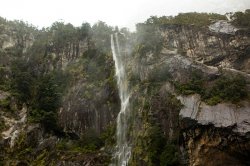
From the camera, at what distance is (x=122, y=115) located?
4309cm

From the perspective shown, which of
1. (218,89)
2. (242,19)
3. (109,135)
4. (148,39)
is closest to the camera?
(218,89)

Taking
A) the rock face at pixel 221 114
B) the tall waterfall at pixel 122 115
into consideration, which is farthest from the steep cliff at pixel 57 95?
the rock face at pixel 221 114

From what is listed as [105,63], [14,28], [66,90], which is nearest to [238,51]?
[105,63]

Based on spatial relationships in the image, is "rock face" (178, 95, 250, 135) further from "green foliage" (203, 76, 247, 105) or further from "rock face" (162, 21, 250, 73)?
"rock face" (162, 21, 250, 73)

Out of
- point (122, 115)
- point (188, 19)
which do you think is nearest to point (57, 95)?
point (122, 115)

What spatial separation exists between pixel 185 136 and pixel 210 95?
4.82m

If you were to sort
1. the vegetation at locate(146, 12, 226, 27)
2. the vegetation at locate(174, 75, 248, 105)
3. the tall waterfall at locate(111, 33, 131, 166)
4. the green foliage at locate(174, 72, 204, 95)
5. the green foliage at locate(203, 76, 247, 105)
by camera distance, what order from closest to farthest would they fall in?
the green foliage at locate(203, 76, 247, 105) → the vegetation at locate(174, 75, 248, 105) → the green foliage at locate(174, 72, 204, 95) → the tall waterfall at locate(111, 33, 131, 166) → the vegetation at locate(146, 12, 226, 27)

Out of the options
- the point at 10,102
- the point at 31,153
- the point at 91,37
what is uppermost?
the point at 91,37

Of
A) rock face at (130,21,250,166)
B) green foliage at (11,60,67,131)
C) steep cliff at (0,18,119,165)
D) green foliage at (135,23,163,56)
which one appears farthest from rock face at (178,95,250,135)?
green foliage at (11,60,67,131)

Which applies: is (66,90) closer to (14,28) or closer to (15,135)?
(15,135)

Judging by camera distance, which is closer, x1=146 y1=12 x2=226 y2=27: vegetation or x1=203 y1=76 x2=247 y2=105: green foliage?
x1=203 y1=76 x2=247 y2=105: green foliage

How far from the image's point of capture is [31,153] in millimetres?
41812

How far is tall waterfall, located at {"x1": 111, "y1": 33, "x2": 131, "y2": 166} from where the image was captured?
39.2 m

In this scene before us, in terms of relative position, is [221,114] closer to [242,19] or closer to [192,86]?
[192,86]
